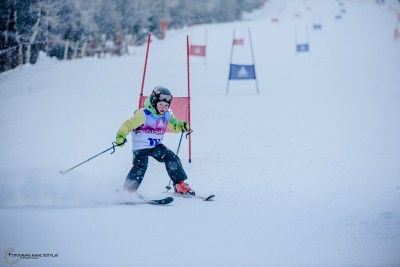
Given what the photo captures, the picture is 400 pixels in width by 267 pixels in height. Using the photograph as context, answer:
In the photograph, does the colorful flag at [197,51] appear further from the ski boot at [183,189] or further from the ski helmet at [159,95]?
the ski boot at [183,189]

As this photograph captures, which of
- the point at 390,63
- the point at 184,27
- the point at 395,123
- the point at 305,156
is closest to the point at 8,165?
the point at 305,156

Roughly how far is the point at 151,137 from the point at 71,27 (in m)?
11.8

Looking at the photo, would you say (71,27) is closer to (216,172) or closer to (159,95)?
(216,172)

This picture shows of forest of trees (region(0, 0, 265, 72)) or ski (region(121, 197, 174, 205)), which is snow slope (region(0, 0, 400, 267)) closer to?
ski (region(121, 197, 174, 205))

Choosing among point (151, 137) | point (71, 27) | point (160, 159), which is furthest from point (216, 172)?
point (71, 27)

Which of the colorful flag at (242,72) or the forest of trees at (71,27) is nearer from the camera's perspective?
the colorful flag at (242,72)

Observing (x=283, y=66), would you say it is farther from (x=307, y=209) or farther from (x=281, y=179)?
(x=307, y=209)

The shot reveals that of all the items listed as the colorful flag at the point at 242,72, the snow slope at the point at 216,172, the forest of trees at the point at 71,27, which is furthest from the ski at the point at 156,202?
the forest of trees at the point at 71,27

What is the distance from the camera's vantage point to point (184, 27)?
123 ft

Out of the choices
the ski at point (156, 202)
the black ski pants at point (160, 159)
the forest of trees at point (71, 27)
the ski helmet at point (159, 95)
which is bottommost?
the ski at point (156, 202)

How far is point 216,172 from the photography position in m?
5.33

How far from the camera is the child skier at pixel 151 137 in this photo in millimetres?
4023

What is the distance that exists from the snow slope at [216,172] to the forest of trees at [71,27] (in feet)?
3.07

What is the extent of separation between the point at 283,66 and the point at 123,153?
37.5ft
